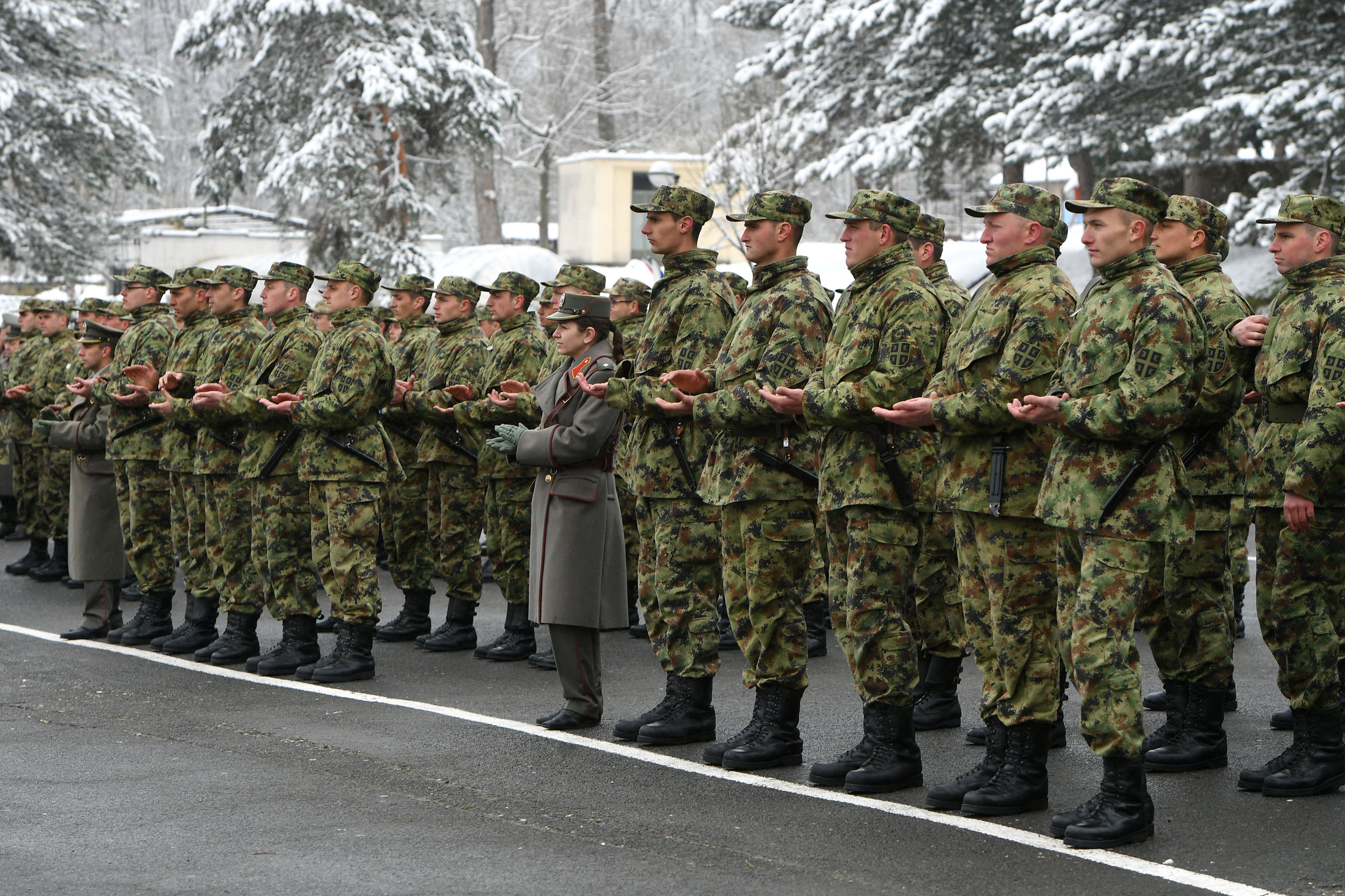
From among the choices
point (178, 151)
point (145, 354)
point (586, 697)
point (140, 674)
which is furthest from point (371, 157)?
point (178, 151)

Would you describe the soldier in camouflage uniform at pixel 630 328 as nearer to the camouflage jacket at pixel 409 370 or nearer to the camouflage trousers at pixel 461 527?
the camouflage trousers at pixel 461 527

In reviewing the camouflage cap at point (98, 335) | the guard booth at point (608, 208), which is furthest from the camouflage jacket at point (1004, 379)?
the guard booth at point (608, 208)

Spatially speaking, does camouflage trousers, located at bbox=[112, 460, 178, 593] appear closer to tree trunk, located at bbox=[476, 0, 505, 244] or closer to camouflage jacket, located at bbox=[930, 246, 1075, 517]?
camouflage jacket, located at bbox=[930, 246, 1075, 517]

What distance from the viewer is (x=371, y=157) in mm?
27062

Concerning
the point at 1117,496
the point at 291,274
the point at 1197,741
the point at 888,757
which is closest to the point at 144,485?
the point at 291,274

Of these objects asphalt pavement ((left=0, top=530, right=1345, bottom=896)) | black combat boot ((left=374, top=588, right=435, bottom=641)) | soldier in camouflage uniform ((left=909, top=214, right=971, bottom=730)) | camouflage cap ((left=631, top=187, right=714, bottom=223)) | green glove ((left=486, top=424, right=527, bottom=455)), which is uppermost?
camouflage cap ((left=631, top=187, right=714, bottom=223))

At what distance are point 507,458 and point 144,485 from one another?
239 cm

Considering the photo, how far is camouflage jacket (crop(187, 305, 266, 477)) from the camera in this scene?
953cm

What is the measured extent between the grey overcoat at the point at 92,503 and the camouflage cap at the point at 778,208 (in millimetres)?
5392

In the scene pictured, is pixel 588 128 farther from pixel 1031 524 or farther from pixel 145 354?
pixel 1031 524

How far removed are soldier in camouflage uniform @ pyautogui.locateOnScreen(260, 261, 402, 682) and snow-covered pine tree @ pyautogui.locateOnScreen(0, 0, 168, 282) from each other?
21.9 meters

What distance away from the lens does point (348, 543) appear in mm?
8961

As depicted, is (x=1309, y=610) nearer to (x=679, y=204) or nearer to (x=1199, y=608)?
(x=1199, y=608)

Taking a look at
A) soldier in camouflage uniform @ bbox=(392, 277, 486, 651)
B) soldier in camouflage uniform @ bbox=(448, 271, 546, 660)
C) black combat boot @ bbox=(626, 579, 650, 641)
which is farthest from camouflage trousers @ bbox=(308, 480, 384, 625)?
black combat boot @ bbox=(626, 579, 650, 641)
